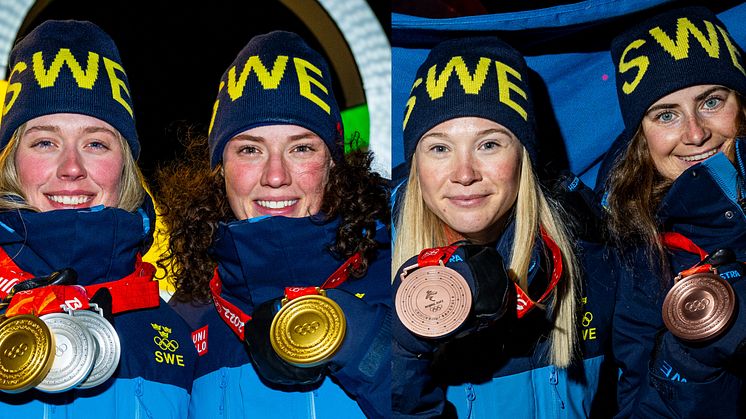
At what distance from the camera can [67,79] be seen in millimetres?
2049

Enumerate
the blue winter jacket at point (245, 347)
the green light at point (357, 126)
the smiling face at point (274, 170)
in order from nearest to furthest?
the blue winter jacket at point (245, 347) < the smiling face at point (274, 170) < the green light at point (357, 126)

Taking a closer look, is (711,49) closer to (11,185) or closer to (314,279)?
(314,279)

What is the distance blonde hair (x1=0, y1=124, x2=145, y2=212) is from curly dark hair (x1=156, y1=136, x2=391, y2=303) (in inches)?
5.3

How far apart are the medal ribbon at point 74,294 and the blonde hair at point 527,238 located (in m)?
0.60

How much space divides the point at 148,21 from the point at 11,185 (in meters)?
0.53

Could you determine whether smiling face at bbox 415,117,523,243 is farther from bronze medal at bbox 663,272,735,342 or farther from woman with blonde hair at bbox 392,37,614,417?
bronze medal at bbox 663,272,735,342

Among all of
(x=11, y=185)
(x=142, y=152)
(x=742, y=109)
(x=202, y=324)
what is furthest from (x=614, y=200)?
(x=11, y=185)

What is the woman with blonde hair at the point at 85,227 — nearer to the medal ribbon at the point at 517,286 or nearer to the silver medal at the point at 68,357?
the silver medal at the point at 68,357

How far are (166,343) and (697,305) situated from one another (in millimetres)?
1194

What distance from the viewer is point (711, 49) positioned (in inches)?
76.9

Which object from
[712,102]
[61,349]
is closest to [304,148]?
[61,349]

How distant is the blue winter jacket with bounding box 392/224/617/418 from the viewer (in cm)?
197

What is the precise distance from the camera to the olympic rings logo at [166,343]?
207 centimetres

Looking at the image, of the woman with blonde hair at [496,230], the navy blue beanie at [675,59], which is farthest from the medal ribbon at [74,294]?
the navy blue beanie at [675,59]
